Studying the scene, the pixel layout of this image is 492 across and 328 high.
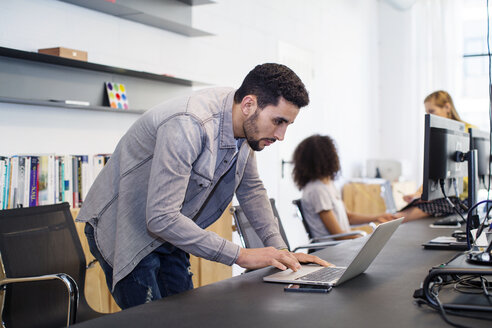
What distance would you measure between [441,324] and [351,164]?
5.62 m

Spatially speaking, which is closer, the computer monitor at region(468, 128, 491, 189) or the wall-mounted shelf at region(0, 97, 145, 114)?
the wall-mounted shelf at region(0, 97, 145, 114)

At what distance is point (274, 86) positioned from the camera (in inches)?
64.7

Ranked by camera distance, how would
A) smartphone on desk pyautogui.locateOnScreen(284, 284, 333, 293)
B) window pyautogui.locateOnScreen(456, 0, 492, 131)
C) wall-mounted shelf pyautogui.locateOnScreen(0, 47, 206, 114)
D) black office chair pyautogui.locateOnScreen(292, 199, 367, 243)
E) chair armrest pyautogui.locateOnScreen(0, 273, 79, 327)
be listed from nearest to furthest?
1. smartphone on desk pyautogui.locateOnScreen(284, 284, 333, 293)
2. chair armrest pyautogui.locateOnScreen(0, 273, 79, 327)
3. wall-mounted shelf pyautogui.locateOnScreen(0, 47, 206, 114)
4. black office chair pyautogui.locateOnScreen(292, 199, 367, 243)
5. window pyautogui.locateOnScreen(456, 0, 492, 131)

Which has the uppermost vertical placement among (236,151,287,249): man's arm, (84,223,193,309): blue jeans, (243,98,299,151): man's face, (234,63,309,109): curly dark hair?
(234,63,309,109): curly dark hair

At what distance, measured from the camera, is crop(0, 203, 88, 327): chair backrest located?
202 centimetres

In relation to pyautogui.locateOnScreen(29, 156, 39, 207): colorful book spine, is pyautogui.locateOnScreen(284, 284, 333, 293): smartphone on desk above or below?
below

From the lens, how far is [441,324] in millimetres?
1124

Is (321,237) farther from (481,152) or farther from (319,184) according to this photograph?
(481,152)

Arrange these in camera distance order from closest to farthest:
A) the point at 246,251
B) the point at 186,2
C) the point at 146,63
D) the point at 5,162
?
the point at 246,251, the point at 5,162, the point at 146,63, the point at 186,2

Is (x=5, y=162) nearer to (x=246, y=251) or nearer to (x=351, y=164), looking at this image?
(x=246, y=251)

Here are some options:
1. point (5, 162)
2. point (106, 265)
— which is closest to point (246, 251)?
point (106, 265)

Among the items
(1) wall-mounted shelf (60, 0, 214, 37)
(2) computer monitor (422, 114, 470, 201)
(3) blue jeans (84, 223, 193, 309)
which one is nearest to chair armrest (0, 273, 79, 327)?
(3) blue jeans (84, 223, 193, 309)

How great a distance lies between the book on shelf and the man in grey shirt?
970 mm

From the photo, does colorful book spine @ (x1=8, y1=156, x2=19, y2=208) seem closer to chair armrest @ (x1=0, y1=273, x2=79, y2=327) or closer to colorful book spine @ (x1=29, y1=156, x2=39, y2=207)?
colorful book spine @ (x1=29, y1=156, x2=39, y2=207)
